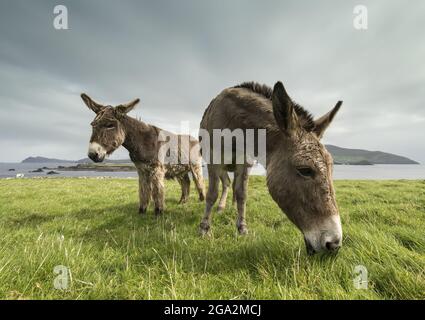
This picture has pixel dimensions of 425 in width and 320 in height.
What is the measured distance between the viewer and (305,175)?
294 cm

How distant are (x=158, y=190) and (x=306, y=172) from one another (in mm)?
5142

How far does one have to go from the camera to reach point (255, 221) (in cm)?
566

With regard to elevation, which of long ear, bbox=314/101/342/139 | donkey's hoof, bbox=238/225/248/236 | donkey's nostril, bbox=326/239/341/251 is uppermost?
long ear, bbox=314/101/342/139

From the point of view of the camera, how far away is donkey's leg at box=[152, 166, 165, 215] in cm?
688

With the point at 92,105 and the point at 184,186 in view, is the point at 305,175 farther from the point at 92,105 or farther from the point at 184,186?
the point at 184,186

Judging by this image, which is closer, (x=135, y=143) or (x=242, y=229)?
(x=242, y=229)

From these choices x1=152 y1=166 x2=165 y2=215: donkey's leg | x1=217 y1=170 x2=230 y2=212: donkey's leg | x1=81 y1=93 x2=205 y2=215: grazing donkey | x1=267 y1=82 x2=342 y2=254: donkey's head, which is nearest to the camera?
x1=267 y1=82 x2=342 y2=254: donkey's head

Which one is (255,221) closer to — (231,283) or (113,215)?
(231,283)

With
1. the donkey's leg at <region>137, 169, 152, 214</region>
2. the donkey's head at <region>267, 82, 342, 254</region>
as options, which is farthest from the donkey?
the donkey's leg at <region>137, 169, 152, 214</region>

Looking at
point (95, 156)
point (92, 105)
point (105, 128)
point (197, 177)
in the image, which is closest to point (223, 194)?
point (197, 177)

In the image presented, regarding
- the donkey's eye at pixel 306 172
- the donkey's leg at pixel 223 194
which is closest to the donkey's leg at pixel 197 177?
the donkey's leg at pixel 223 194

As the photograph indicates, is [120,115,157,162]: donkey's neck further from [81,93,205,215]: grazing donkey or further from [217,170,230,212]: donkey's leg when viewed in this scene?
[217,170,230,212]: donkey's leg

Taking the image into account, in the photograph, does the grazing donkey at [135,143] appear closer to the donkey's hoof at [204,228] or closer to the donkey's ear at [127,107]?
the donkey's ear at [127,107]
